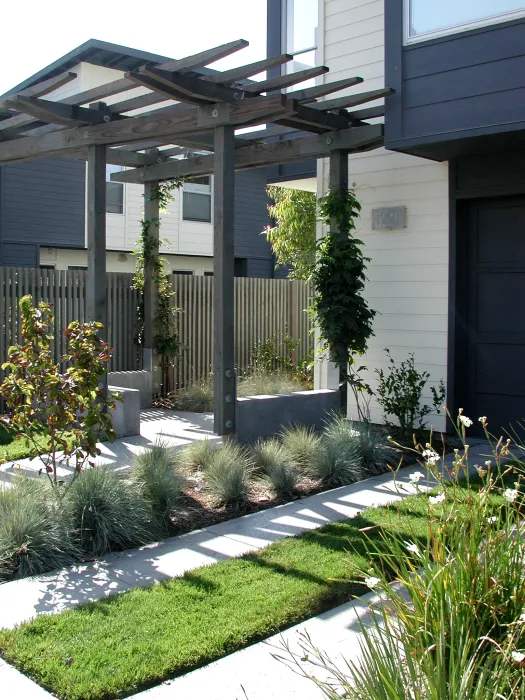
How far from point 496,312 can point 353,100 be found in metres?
2.75

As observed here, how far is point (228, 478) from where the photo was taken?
5996 millimetres

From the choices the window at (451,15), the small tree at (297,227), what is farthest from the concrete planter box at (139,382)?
the window at (451,15)

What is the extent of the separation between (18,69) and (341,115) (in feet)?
37.6

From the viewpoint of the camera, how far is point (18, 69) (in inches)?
677

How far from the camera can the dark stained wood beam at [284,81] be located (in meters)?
6.70

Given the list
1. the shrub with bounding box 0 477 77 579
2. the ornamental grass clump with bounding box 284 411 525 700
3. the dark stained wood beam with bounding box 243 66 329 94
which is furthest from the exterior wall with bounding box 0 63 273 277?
the ornamental grass clump with bounding box 284 411 525 700

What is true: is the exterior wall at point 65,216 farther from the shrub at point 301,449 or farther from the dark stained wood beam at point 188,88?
the shrub at point 301,449

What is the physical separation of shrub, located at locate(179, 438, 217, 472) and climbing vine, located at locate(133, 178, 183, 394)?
4278mm

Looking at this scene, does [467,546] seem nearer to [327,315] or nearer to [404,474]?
[404,474]

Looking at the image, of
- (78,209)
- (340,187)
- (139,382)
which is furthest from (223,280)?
(78,209)

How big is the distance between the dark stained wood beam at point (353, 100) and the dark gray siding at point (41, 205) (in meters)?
9.35

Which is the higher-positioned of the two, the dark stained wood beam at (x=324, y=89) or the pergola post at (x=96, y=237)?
Answer: the dark stained wood beam at (x=324, y=89)

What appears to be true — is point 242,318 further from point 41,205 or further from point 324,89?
point 41,205

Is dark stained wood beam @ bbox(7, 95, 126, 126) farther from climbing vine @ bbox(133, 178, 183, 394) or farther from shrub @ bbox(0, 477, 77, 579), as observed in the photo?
shrub @ bbox(0, 477, 77, 579)
